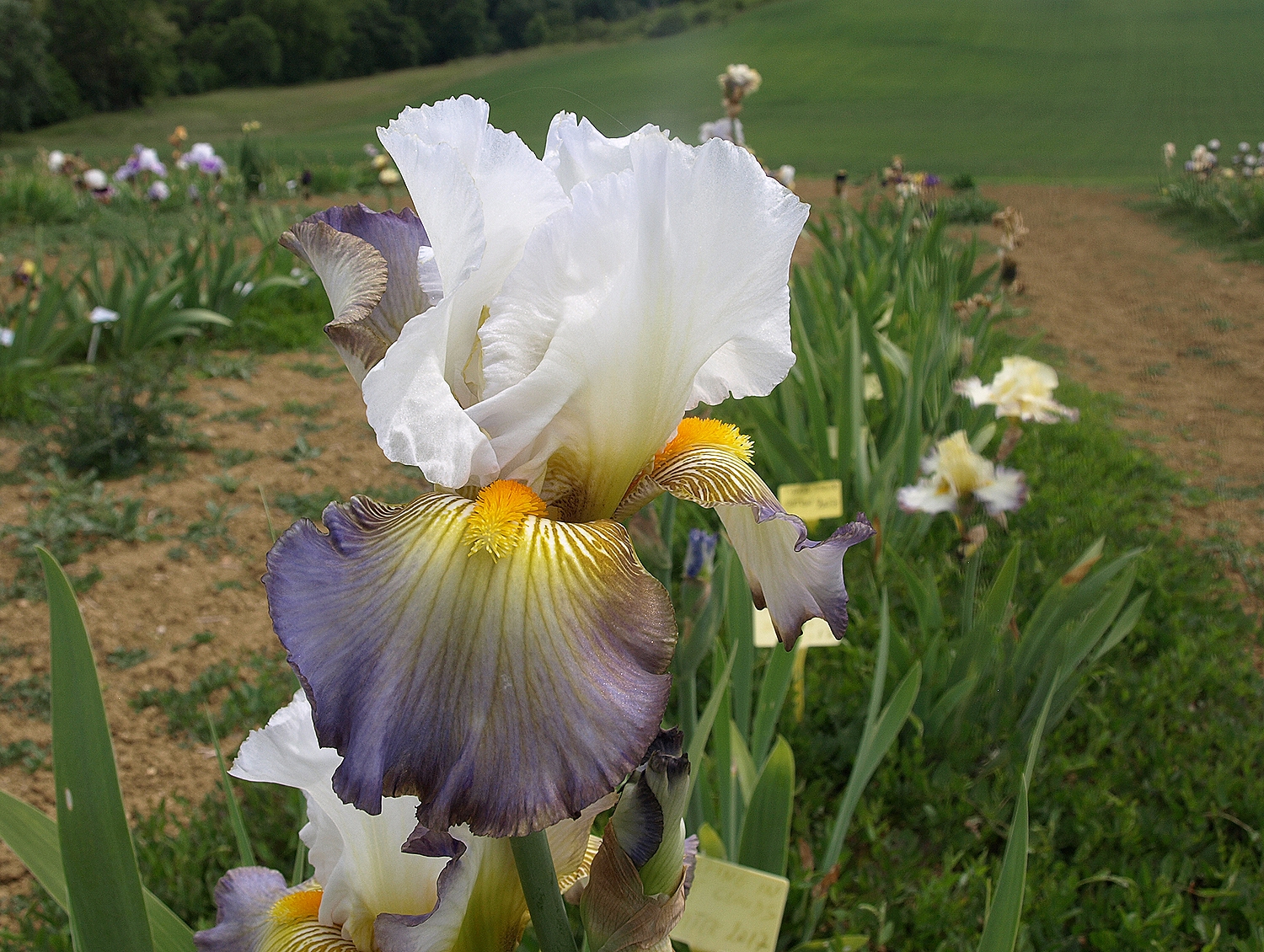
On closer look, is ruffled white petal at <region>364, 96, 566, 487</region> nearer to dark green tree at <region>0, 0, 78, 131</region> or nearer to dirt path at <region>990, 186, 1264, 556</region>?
dirt path at <region>990, 186, 1264, 556</region>

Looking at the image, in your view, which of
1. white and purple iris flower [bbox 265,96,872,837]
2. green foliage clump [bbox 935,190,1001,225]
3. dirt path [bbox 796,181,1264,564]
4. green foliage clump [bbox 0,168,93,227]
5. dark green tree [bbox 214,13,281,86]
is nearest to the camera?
white and purple iris flower [bbox 265,96,872,837]

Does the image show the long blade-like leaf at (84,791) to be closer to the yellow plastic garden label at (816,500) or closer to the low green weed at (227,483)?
the yellow plastic garden label at (816,500)

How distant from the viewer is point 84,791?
1.95ft

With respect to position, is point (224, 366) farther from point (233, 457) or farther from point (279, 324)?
point (233, 457)

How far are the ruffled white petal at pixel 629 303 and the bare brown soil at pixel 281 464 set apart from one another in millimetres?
922

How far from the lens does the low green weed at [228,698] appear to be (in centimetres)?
210

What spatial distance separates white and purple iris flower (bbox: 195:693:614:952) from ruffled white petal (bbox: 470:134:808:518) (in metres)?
0.26

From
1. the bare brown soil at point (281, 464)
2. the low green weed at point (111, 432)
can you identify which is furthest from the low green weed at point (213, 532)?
the low green weed at point (111, 432)

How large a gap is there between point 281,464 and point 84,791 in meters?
3.22

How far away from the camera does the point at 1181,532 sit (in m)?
2.97

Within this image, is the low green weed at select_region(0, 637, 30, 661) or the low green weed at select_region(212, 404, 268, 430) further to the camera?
the low green weed at select_region(212, 404, 268, 430)

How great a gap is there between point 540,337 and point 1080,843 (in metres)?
1.69

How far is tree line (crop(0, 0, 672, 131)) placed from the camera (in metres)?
1.46

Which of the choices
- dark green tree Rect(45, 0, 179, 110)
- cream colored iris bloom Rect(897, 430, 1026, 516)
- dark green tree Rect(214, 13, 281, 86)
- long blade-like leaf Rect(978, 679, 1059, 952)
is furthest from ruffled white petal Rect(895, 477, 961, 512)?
dark green tree Rect(45, 0, 179, 110)
